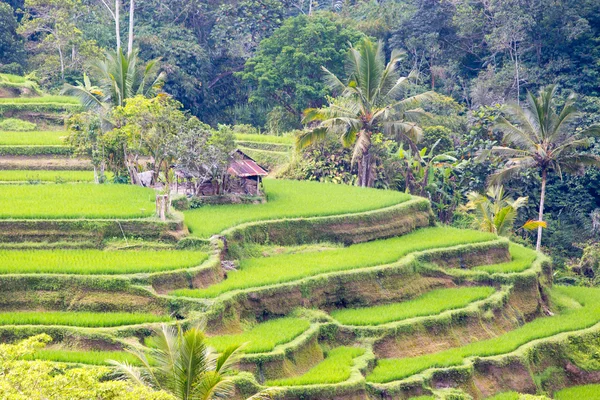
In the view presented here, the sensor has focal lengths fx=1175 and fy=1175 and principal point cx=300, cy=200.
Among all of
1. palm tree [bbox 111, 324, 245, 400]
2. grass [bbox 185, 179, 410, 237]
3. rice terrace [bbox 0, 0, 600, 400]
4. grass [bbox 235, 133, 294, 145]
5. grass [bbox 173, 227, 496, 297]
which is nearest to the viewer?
palm tree [bbox 111, 324, 245, 400]

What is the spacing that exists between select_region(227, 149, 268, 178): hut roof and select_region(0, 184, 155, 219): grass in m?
1.84

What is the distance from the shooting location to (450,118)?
35.3 meters

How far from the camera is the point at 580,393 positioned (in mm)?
22047

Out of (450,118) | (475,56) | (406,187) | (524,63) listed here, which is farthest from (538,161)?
(475,56)

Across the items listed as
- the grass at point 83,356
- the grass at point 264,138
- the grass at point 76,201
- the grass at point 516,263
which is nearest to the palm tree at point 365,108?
the grass at point 516,263

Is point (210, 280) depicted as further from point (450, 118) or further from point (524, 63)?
point (524, 63)

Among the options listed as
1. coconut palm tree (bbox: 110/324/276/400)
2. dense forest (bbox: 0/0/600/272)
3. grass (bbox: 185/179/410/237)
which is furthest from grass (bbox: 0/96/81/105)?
coconut palm tree (bbox: 110/324/276/400)

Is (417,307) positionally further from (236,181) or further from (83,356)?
(83,356)

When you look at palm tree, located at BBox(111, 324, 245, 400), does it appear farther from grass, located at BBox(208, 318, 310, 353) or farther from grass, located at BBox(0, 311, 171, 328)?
grass, located at BBox(0, 311, 171, 328)

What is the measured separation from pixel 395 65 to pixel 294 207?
11.5 m

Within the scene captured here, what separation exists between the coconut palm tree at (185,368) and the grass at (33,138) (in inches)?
555

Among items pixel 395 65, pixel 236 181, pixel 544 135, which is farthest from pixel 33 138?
pixel 544 135

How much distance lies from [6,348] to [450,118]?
75.1 feet

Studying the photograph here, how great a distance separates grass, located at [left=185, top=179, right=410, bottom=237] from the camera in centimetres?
2347
